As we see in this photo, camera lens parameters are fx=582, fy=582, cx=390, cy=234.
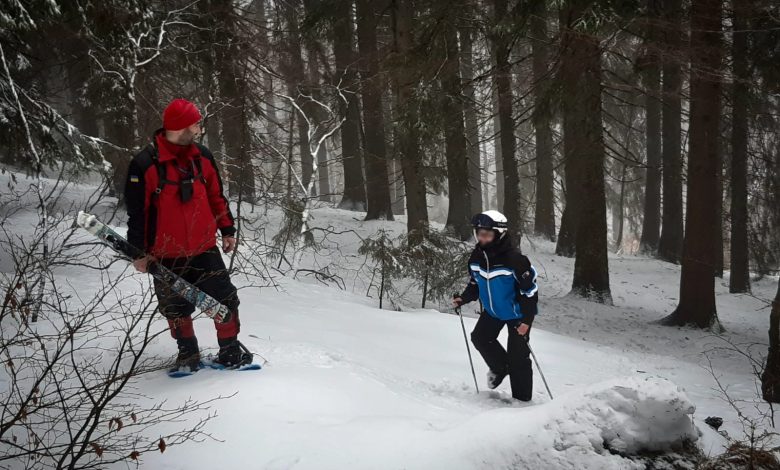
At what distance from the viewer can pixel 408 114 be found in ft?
38.9

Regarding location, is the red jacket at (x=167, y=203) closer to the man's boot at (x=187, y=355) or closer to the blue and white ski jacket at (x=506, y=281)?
the man's boot at (x=187, y=355)

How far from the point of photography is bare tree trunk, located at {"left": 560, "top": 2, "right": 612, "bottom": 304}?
1032cm

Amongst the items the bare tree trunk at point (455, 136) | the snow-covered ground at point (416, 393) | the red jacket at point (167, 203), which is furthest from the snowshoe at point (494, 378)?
the bare tree trunk at point (455, 136)

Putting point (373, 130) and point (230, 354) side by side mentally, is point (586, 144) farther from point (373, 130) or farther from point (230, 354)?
point (230, 354)

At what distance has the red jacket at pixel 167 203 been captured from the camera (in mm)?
3963

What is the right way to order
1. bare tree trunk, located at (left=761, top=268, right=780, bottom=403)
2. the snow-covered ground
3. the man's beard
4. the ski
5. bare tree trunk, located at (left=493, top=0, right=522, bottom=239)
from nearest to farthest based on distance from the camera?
the snow-covered ground, the ski, the man's beard, bare tree trunk, located at (left=761, top=268, right=780, bottom=403), bare tree trunk, located at (left=493, top=0, right=522, bottom=239)

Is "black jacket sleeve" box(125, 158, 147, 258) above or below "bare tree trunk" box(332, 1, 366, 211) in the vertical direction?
below

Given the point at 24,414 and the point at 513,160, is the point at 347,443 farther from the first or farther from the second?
the point at 513,160

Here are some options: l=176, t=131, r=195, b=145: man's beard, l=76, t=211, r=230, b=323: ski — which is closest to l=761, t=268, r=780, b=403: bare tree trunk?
l=76, t=211, r=230, b=323: ski

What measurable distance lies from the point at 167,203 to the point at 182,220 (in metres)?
0.16

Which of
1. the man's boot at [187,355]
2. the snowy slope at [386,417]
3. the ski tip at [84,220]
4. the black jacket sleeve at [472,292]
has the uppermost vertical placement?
the ski tip at [84,220]

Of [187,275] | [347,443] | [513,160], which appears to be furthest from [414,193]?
[347,443]

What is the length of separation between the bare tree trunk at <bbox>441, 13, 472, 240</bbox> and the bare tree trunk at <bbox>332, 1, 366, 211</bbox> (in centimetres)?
301

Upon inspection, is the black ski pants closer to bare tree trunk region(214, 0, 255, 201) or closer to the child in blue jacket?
the child in blue jacket
